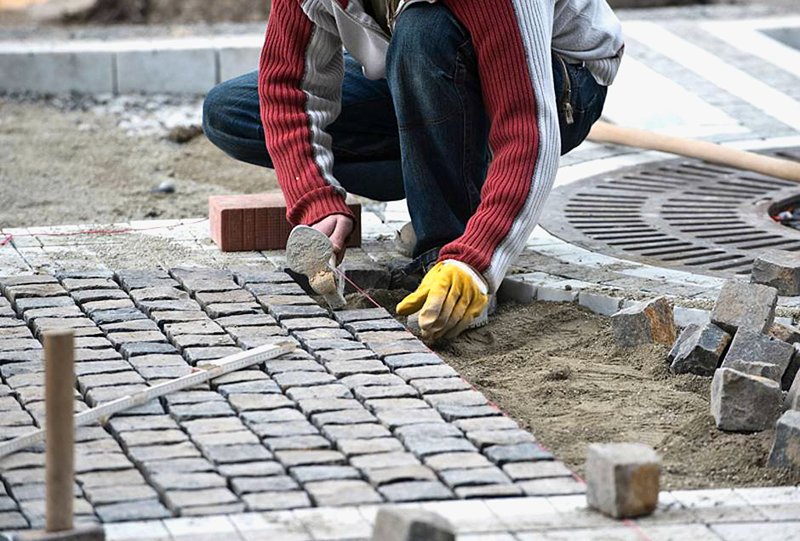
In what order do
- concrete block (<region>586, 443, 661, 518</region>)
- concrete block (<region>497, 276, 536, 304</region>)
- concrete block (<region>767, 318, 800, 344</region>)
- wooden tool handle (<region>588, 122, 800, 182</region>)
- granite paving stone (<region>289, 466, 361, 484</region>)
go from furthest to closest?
wooden tool handle (<region>588, 122, 800, 182</region>) < concrete block (<region>497, 276, 536, 304</region>) < concrete block (<region>767, 318, 800, 344</region>) < granite paving stone (<region>289, 466, 361, 484</region>) < concrete block (<region>586, 443, 661, 518</region>)

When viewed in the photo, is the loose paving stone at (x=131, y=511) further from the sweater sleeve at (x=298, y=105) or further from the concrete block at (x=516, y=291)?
the concrete block at (x=516, y=291)

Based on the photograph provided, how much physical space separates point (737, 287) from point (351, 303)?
114 centimetres

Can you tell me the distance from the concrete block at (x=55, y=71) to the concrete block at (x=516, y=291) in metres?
4.00

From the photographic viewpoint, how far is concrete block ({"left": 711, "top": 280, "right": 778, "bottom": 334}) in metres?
3.63

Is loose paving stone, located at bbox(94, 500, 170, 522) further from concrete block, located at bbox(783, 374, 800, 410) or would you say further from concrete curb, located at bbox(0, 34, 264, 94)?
concrete curb, located at bbox(0, 34, 264, 94)

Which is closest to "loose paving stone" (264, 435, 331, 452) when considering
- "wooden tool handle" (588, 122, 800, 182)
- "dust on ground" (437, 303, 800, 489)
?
"dust on ground" (437, 303, 800, 489)

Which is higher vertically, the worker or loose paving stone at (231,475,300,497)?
the worker

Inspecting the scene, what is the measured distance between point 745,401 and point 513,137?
1.02 m

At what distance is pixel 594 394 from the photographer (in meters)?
3.53

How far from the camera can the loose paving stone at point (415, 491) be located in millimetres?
2840

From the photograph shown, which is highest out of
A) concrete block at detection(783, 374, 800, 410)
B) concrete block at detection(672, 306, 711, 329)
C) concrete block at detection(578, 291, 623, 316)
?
concrete block at detection(783, 374, 800, 410)

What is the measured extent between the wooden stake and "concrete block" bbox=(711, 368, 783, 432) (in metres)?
1.54

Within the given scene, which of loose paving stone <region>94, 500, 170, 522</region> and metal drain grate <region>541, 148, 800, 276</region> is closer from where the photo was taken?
loose paving stone <region>94, 500, 170, 522</region>

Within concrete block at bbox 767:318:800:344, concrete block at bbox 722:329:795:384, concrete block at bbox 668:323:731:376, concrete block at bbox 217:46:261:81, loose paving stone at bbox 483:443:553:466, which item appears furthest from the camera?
concrete block at bbox 217:46:261:81
